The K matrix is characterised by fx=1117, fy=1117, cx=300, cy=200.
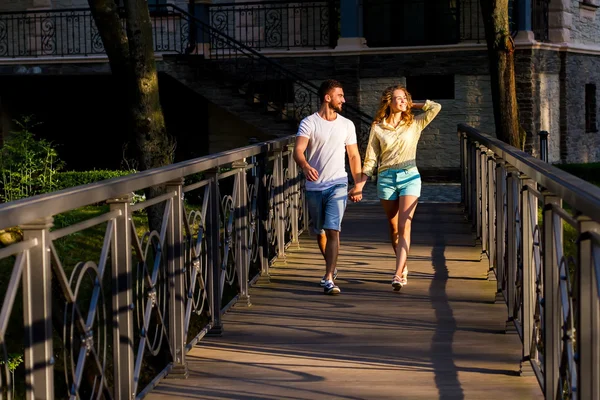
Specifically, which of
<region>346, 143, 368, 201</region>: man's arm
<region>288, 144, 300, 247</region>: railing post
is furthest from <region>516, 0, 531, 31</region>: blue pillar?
<region>346, 143, 368, 201</region>: man's arm

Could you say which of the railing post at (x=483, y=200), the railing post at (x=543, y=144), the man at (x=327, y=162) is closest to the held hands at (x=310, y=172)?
the man at (x=327, y=162)

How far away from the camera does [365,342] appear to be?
7.19 metres

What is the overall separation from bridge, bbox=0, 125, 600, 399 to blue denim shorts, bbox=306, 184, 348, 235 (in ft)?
1.86

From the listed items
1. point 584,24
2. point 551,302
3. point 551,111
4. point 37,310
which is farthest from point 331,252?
point 584,24

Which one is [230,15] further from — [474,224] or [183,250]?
[183,250]

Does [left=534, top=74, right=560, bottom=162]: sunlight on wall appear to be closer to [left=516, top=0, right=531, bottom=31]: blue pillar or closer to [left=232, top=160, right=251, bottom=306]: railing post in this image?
[left=516, top=0, right=531, bottom=31]: blue pillar

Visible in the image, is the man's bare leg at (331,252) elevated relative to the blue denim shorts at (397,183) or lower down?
lower down

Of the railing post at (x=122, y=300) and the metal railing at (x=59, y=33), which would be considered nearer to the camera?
the railing post at (x=122, y=300)

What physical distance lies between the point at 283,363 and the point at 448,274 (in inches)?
146

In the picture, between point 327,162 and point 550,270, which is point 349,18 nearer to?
point 327,162

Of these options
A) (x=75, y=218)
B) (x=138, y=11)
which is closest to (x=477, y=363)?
(x=138, y=11)

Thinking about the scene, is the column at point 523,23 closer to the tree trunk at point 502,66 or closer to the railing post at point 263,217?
the tree trunk at point 502,66

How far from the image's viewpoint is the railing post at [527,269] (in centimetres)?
627

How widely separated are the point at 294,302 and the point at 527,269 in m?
2.66
